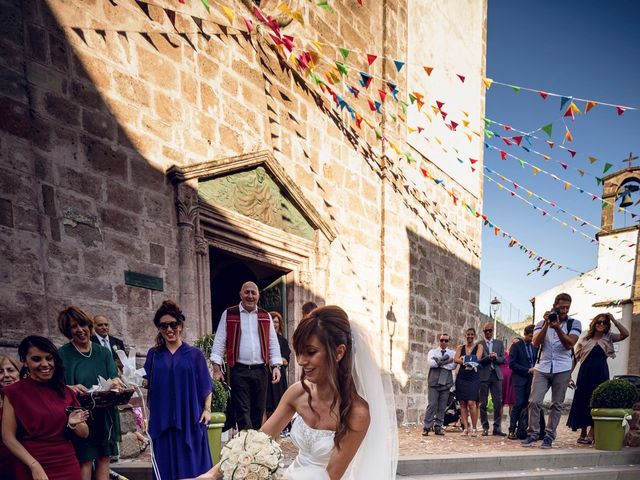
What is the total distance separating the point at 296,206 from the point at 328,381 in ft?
17.1

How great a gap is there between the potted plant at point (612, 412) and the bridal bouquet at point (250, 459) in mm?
5350

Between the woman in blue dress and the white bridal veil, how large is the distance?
5.04m

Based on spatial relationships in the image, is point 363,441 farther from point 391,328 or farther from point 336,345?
point 391,328

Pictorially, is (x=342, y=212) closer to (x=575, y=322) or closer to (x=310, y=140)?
(x=310, y=140)

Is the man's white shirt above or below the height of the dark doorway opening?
below

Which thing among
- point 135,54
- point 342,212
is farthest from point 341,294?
point 135,54

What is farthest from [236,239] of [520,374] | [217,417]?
[520,374]

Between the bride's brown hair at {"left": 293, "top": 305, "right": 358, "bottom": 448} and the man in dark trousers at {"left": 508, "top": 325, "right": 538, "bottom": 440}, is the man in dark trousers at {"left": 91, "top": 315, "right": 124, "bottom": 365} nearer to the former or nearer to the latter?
the bride's brown hair at {"left": 293, "top": 305, "right": 358, "bottom": 448}

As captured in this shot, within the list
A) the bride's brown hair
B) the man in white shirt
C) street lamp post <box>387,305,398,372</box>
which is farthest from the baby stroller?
the bride's brown hair

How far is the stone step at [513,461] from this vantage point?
4891 millimetres

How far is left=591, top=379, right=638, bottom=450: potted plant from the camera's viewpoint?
551 cm

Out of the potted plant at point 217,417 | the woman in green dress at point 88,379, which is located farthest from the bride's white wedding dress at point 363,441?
the potted plant at point 217,417

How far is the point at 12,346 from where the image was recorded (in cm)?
370

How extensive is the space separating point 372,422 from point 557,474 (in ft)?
11.8
